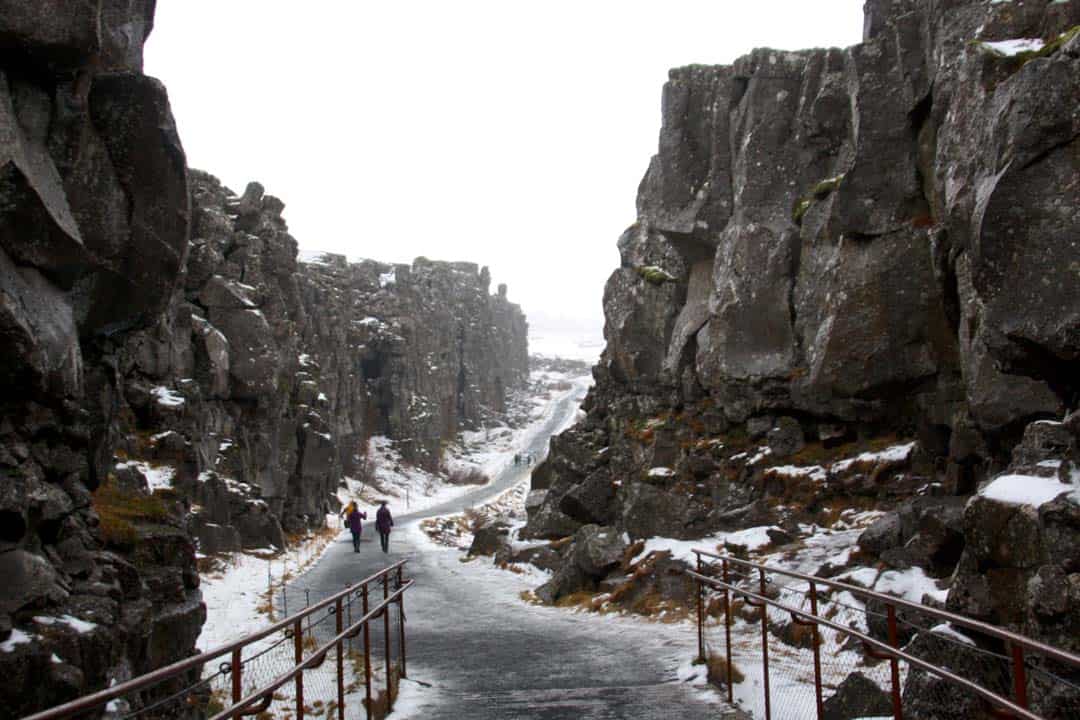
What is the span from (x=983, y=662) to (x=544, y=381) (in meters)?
134

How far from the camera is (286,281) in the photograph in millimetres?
35938

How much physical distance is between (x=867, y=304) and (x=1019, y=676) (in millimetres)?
11235

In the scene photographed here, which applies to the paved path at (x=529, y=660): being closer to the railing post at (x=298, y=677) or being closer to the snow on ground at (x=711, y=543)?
the snow on ground at (x=711, y=543)

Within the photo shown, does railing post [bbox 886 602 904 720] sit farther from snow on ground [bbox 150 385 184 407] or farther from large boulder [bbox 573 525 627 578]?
snow on ground [bbox 150 385 184 407]

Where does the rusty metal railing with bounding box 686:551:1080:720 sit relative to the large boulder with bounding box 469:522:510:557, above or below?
above

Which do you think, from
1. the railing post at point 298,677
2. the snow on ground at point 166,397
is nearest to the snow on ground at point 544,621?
the railing post at point 298,677

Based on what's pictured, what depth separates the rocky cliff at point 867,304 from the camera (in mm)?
7539

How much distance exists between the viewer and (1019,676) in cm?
424

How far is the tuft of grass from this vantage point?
10828 millimetres

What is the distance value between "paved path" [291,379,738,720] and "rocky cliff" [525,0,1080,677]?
7.74 feet

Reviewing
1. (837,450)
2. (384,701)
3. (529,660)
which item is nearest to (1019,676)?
(384,701)

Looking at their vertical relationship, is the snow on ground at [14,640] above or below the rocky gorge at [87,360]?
below

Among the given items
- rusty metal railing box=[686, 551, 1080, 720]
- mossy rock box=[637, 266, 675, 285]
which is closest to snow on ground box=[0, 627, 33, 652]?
rusty metal railing box=[686, 551, 1080, 720]

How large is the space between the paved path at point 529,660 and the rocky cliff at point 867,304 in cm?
236
